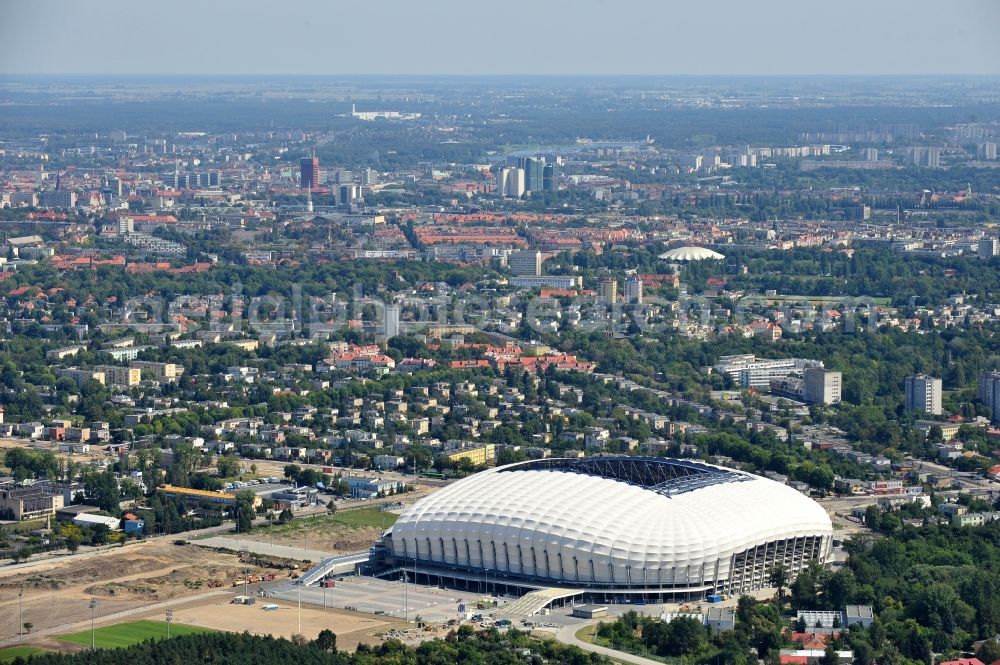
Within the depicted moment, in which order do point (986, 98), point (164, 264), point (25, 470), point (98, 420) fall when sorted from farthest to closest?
point (986, 98) → point (164, 264) → point (98, 420) → point (25, 470)

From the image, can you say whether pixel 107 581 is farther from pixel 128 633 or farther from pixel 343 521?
pixel 343 521

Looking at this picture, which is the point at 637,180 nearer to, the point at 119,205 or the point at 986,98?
the point at 119,205

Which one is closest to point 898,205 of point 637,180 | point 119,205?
point 637,180

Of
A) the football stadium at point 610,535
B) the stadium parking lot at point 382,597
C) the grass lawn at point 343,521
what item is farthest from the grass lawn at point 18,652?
the grass lawn at point 343,521

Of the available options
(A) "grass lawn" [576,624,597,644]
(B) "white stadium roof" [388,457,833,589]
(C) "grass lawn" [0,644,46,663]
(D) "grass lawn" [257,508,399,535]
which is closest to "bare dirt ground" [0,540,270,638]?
(C) "grass lawn" [0,644,46,663]

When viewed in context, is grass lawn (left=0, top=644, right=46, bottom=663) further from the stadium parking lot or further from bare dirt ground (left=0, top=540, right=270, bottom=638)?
the stadium parking lot
